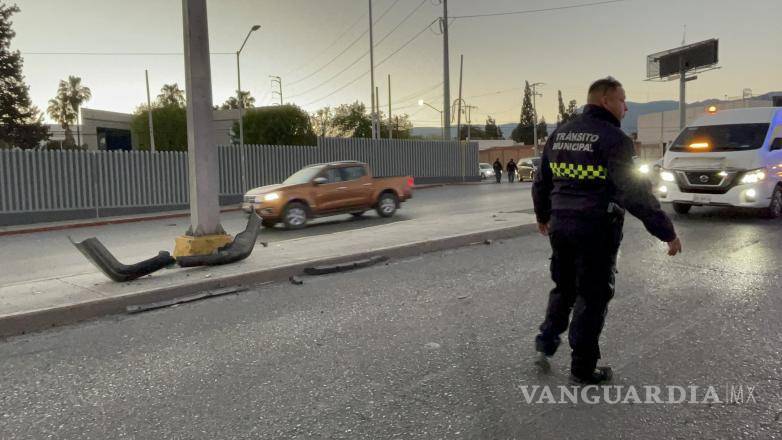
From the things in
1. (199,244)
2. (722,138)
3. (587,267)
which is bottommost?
(199,244)

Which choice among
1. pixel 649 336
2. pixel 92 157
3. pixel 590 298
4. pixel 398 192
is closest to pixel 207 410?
pixel 590 298

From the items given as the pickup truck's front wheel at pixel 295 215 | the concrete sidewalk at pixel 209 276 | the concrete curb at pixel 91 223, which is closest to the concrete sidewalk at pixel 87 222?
the concrete curb at pixel 91 223

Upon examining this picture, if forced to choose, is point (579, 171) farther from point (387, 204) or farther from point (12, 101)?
point (12, 101)

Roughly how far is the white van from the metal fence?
1684cm

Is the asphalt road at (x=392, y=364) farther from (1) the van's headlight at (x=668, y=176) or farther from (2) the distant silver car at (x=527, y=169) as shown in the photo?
(2) the distant silver car at (x=527, y=169)

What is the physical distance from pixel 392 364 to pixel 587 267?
1.49 m

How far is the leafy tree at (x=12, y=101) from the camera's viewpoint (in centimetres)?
5191

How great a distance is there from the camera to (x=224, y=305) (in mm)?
5852

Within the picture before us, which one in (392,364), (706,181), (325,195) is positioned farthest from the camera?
(325,195)

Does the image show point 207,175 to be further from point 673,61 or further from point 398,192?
point 673,61

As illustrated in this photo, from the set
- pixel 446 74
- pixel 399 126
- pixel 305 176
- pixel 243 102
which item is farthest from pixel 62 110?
pixel 305 176

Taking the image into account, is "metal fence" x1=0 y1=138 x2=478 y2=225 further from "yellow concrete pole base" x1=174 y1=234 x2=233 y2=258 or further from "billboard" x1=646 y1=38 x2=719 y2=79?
"billboard" x1=646 y1=38 x2=719 y2=79

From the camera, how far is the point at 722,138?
1144 centimetres

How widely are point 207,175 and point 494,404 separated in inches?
225
